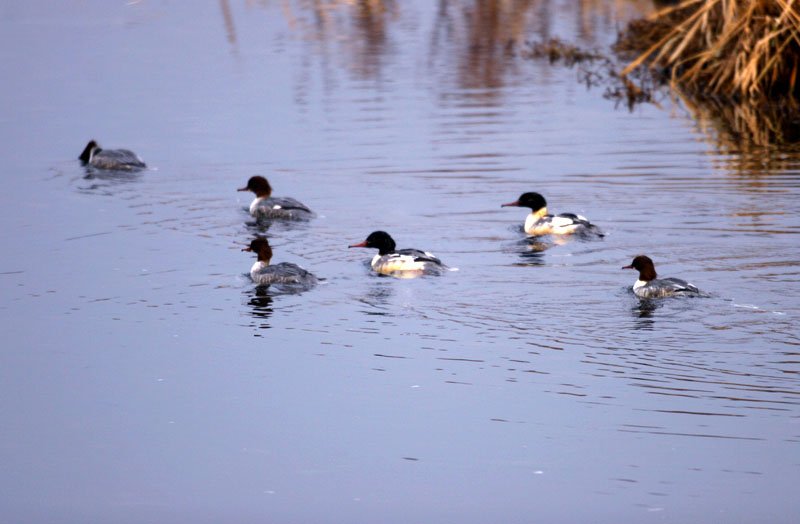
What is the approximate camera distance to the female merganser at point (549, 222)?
14.9 m

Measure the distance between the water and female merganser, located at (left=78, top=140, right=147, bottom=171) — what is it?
389 mm

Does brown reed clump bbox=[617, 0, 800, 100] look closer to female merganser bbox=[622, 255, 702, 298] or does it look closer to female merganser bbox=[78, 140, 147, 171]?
female merganser bbox=[78, 140, 147, 171]

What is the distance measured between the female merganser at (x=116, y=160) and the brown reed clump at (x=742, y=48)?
29.8 ft

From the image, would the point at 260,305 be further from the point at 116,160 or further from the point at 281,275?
the point at 116,160

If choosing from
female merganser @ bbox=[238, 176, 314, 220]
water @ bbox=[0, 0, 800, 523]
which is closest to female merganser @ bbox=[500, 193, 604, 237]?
water @ bbox=[0, 0, 800, 523]

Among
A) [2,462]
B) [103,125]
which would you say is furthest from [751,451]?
[103,125]

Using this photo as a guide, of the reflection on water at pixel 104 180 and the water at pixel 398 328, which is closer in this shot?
the water at pixel 398 328

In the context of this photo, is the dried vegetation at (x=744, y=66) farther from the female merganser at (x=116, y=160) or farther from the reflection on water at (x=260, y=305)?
the reflection on water at (x=260, y=305)

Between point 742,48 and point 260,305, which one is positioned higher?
point 742,48

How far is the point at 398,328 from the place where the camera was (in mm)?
11336

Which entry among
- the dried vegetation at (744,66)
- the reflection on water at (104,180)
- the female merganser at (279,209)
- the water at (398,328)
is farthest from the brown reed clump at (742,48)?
the reflection on water at (104,180)

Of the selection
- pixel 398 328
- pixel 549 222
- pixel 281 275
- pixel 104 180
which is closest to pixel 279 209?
pixel 281 275

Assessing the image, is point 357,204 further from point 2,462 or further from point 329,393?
point 2,462

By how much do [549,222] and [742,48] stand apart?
9798 millimetres
